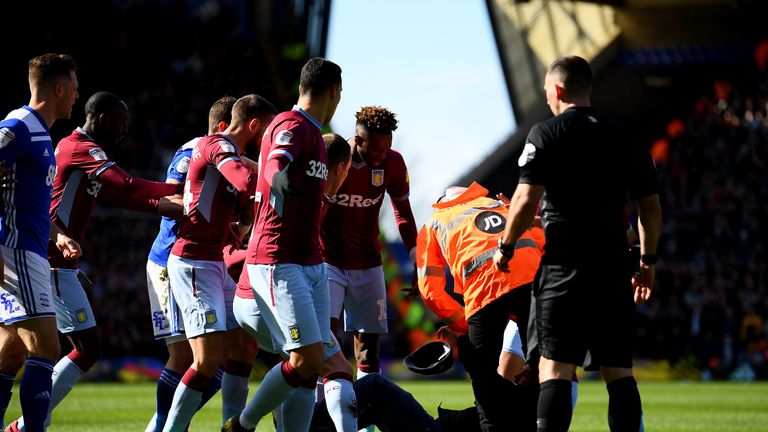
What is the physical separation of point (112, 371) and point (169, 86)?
26.5ft

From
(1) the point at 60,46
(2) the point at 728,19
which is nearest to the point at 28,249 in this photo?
(1) the point at 60,46

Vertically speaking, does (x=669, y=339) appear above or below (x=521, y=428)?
below

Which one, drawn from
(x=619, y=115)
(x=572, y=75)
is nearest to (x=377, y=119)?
(x=572, y=75)

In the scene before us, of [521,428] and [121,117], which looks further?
[121,117]

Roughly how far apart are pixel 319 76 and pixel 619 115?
94.4ft

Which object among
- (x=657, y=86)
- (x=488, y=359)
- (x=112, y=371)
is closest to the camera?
(x=488, y=359)

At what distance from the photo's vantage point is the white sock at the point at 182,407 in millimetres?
6188

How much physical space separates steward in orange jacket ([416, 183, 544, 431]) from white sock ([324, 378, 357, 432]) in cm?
77

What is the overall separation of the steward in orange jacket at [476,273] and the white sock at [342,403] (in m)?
0.77

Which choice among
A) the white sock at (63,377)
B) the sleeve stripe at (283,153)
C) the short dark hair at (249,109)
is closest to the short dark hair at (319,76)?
the sleeve stripe at (283,153)

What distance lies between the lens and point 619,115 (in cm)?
3328

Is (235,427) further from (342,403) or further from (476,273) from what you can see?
(476,273)

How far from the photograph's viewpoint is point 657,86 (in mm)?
A: 32844

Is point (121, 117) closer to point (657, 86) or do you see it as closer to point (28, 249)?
point (28, 249)
